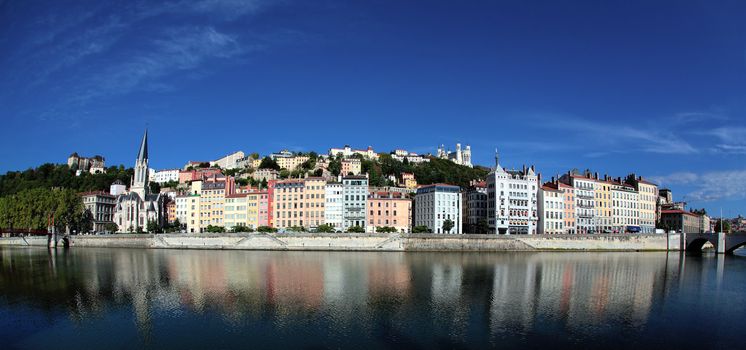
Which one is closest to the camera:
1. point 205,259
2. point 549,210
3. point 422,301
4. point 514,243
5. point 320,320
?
point 320,320

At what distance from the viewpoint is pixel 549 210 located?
83.4 m

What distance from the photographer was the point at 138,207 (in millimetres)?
104750

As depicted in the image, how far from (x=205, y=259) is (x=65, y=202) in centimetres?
4682

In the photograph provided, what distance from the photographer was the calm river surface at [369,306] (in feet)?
78.4

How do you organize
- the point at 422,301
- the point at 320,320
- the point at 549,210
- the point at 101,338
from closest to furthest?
the point at 101,338 < the point at 320,320 < the point at 422,301 < the point at 549,210

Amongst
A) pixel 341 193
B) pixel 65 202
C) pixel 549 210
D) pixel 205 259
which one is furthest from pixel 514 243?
pixel 65 202

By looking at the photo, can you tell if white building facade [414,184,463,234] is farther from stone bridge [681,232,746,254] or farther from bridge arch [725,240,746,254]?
bridge arch [725,240,746,254]

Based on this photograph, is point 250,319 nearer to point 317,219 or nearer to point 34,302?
point 34,302

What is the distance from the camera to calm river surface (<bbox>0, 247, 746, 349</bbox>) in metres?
23.9

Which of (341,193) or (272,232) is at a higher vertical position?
(341,193)

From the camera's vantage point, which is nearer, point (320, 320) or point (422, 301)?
point (320, 320)

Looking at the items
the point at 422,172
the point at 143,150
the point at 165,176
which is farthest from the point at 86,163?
the point at 422,172

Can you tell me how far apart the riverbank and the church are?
2916 centimetres

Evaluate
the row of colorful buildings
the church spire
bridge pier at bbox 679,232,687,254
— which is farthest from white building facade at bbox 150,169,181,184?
bridge pier at bbox 679,232,687,254
